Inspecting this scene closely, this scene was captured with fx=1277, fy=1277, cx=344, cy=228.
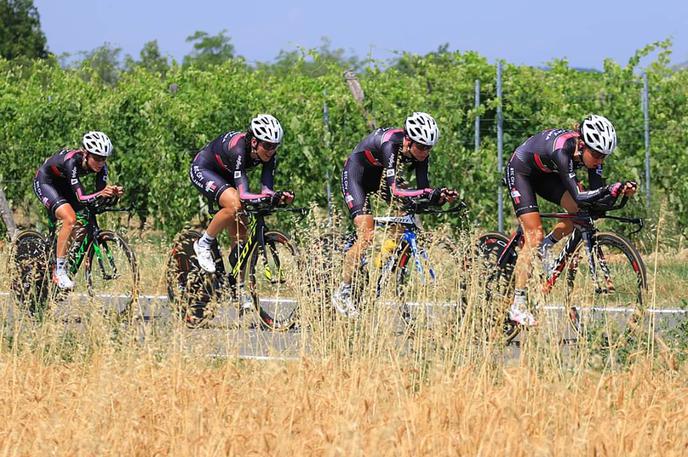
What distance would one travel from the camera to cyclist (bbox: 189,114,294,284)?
10.5 m

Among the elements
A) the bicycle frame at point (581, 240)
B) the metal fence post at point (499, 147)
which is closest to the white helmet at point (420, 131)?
the bicycle frame at point (581, 240)

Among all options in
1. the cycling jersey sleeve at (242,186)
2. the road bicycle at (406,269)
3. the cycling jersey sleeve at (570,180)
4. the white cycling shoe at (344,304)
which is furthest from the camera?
the cycling jersey sleeve at (242,186)

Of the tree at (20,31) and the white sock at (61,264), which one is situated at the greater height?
the tree at (20,31)

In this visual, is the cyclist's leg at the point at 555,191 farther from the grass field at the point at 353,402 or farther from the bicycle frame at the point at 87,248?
the bicycle frame at the point at 87,248

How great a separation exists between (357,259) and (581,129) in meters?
1.90

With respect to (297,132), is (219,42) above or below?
above

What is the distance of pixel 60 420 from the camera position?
18.7 ft

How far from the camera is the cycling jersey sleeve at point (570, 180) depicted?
9.21m

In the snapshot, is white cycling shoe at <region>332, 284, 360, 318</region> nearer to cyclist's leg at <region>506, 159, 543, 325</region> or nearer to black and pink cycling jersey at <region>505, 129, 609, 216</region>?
cyclist's leg at <region>506, 159, 543, 325</region>

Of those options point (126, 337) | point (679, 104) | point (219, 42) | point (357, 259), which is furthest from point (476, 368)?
point (219, 42)

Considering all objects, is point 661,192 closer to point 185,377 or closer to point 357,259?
point 357,259

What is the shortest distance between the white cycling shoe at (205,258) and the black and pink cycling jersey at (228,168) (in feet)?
1.43

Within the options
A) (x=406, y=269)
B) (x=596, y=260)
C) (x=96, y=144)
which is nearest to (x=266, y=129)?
(x=406, y=269)

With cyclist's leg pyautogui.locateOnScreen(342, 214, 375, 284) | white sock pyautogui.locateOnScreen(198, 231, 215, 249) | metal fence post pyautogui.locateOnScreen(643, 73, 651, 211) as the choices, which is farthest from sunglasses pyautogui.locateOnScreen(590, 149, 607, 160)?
metal fence post pyautogui.locateOnScreen(643, 73, 651, 211)
